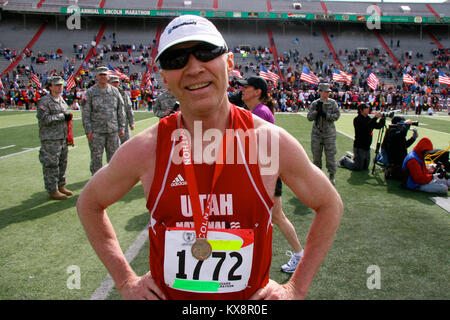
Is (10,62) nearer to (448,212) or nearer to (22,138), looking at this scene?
(22,138)

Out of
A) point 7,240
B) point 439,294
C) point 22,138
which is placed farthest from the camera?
point 22,138

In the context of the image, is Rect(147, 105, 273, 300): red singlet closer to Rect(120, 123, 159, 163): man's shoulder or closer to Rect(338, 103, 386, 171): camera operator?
Rect(120, 123, 159, 163): man's shoulder

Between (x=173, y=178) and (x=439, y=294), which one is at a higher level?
(x=173, y=178)

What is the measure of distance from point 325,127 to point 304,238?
332 cm

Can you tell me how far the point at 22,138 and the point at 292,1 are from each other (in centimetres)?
4798

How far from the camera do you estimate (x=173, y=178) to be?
1.50 m

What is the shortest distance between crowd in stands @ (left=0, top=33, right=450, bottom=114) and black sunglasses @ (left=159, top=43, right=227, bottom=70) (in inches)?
1186

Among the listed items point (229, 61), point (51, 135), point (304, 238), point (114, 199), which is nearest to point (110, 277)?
point (114, 199)

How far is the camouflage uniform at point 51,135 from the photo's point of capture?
630cm

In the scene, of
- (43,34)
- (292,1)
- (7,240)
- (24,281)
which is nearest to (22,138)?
(7,240)

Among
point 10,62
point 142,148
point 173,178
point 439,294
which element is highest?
point 10,62

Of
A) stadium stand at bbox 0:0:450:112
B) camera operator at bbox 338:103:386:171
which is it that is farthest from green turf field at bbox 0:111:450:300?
stadium stand at bbox 0:0:450:112

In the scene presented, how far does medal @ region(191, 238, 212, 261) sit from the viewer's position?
150 centimetres

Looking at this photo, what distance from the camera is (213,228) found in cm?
150
